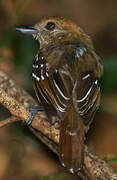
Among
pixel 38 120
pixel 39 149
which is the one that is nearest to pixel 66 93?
pixel 38 120

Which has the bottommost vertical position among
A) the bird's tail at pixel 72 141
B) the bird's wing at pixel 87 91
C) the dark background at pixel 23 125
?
the dark background at pixel 23 125

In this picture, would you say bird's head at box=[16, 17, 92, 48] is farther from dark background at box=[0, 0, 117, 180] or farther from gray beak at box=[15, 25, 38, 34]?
dark background at box=[0, 0, 117, 180]

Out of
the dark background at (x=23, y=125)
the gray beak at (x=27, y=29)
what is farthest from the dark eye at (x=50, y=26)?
the dark background at (x=23, y=125)

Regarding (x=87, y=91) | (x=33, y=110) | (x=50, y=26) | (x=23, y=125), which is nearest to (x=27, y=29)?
(x=50, y=26)

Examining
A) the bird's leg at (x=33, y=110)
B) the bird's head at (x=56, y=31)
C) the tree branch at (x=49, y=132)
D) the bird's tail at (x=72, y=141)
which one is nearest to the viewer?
the bird's tail at (x=72, y=141)

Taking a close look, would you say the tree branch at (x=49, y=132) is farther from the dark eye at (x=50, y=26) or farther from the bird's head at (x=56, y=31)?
the dark eye at (x=50, y=26)

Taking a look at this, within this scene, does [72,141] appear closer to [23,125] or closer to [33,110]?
[33,110]

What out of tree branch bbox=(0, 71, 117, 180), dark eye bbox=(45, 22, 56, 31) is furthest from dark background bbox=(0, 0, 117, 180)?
dark eye bbox=(45, 22, 56, 31)
